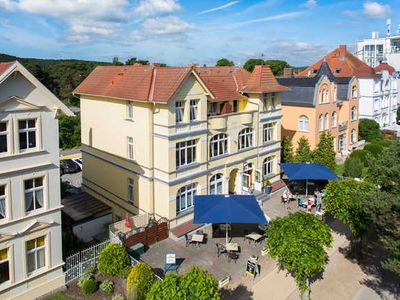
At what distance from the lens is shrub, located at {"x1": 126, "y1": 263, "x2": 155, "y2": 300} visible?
1723 centimetres

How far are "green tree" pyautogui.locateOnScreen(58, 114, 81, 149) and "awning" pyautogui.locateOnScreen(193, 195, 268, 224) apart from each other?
3655cm

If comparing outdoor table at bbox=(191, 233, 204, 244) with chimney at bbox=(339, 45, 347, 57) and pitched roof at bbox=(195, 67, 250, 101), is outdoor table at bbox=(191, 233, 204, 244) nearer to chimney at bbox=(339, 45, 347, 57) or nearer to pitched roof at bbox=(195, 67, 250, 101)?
pitched roof at bbox=(195, 67, 250, 101)

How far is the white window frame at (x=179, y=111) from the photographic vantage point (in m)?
24.0

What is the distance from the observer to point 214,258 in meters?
21.7

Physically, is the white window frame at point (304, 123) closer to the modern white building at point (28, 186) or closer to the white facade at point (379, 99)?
the white facade at point (379, 99)

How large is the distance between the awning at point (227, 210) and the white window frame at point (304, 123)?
19.7 m

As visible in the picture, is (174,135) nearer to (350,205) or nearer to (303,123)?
(350,205)

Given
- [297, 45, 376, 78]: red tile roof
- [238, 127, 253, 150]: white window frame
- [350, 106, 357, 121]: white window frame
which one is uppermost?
[297, 45, 376, 78]: red tile roof

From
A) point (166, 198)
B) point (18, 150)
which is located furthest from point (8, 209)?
point (166, 198)

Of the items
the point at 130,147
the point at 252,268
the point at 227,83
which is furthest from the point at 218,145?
the point at 252,268

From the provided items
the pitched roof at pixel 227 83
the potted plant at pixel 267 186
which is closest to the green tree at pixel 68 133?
the pitched roof at pixel 227 83

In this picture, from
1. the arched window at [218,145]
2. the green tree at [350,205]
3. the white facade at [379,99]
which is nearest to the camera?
the green tree at [350,205]

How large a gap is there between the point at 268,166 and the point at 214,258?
13606mm

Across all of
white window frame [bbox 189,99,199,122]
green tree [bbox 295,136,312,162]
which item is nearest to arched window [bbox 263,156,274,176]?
green tree [bbox 295,136,312,162]
